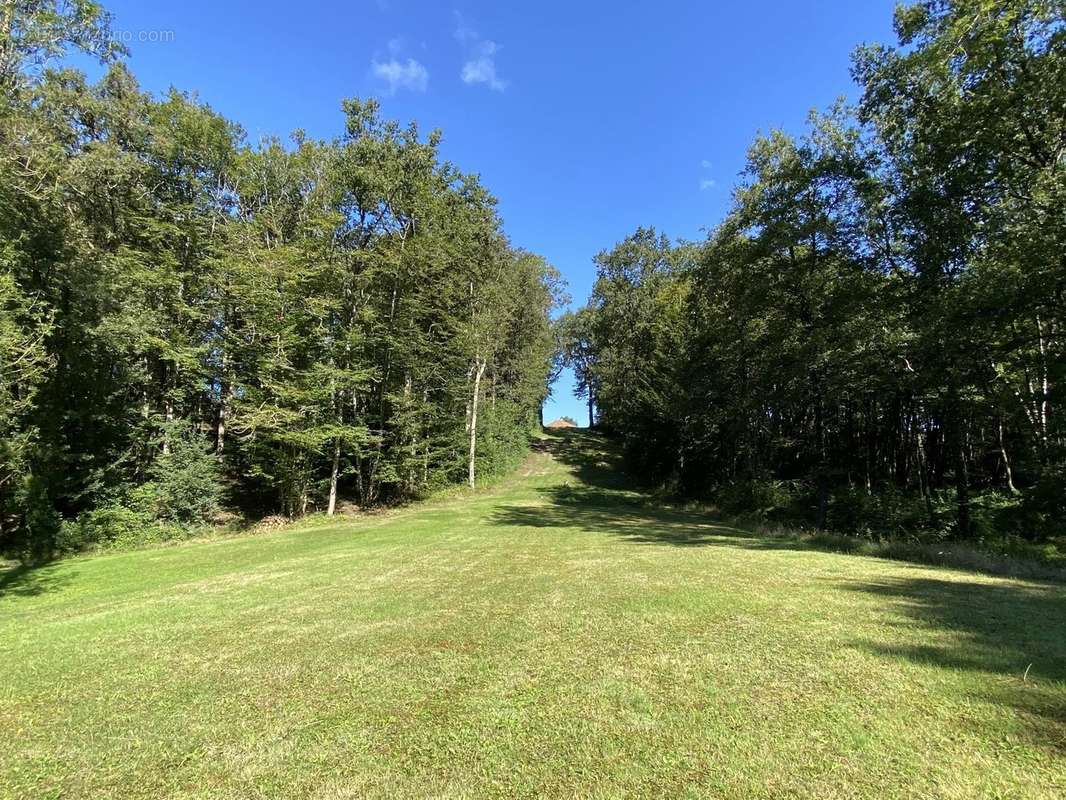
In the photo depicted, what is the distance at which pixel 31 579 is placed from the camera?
463 inches

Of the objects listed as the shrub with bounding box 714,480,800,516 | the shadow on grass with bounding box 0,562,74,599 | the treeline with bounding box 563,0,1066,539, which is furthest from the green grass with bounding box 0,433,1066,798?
the shrub with bounding box 714,480,800,516

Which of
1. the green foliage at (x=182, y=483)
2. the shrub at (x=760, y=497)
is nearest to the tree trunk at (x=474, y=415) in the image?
the green foliage at (x=182, y=483)

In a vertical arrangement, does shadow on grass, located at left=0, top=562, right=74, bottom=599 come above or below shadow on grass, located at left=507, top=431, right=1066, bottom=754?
below

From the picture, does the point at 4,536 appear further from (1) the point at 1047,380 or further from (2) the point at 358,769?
(1) the point at 1047,380

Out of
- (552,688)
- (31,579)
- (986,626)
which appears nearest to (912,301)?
(986,626)

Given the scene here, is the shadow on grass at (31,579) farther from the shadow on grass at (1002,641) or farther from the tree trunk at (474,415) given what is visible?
the tree trunk at (474,415)

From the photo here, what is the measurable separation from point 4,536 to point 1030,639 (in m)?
23.5

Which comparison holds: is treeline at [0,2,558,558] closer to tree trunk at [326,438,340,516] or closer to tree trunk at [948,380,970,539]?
tree trunk at [326,438,340,516]

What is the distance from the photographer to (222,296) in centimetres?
2144

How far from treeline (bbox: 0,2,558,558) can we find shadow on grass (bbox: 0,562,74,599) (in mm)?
2130

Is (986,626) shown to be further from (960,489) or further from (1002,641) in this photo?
(960,489)

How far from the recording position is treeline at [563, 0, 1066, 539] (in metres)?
13.4

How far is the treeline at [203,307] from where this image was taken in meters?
14.7

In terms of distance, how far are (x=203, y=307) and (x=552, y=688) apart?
23.2m
